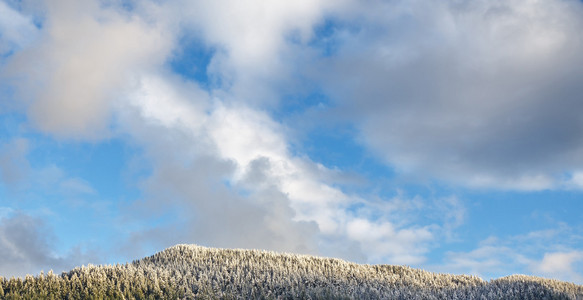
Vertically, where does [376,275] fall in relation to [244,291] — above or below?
above

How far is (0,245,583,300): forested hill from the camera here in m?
15.2

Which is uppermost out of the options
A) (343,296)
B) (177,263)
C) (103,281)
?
(177,263)

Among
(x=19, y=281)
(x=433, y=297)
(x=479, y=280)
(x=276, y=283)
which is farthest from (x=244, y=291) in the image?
(x=479, y=280)

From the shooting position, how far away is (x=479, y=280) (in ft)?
72.3

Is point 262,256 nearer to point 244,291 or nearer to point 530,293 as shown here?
point 244,291

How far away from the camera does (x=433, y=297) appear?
16.1m

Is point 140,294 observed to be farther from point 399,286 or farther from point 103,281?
point 399,286

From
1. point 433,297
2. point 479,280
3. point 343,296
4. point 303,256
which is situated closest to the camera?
point 343,296

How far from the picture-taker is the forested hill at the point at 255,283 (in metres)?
15.2

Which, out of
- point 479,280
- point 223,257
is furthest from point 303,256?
point 479,280

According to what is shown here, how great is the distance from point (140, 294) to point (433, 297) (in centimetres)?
960

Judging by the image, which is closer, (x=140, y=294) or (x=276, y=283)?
(x=140, y=294)

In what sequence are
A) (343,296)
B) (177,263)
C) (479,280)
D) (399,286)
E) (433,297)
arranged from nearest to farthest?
1. (343,296)
2. (433,297)
3. (399,286)
4. (177,263)
5. (479,280)

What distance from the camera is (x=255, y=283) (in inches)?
645
